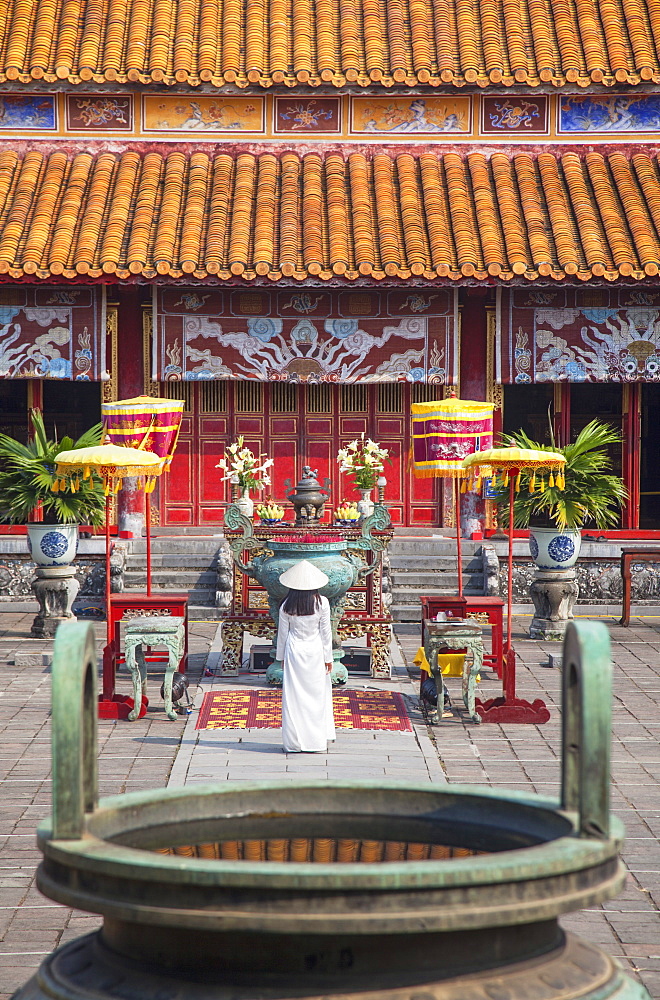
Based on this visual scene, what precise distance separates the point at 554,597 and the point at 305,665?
617 cm

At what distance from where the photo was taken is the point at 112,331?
17781 mm

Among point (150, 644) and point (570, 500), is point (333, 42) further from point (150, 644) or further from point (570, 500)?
point (150, 644)

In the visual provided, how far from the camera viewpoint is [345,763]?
9.13 m

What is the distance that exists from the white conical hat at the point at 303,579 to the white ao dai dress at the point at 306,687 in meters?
0.20

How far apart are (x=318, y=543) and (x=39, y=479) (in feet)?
13.1

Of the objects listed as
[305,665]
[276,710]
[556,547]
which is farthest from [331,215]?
[305,665]

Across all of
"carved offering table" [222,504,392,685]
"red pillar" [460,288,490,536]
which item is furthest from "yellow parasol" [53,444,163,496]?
"red pillar" [460,288,490,536]

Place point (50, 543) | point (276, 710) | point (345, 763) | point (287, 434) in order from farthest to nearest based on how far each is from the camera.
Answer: point (287, 434) < point (50, 543) < point (276, 710) < point (345, 763)

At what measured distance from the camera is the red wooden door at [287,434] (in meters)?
18.5

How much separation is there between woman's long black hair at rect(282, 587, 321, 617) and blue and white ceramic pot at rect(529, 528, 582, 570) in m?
5.80

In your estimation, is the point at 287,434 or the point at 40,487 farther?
the point at 287,434

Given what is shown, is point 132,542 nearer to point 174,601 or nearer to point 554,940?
point 174,601

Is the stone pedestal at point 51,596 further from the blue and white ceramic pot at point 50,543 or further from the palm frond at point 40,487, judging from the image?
the palm frond at point 40,487

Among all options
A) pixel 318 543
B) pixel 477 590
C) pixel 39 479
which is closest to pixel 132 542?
pixel 39 479
